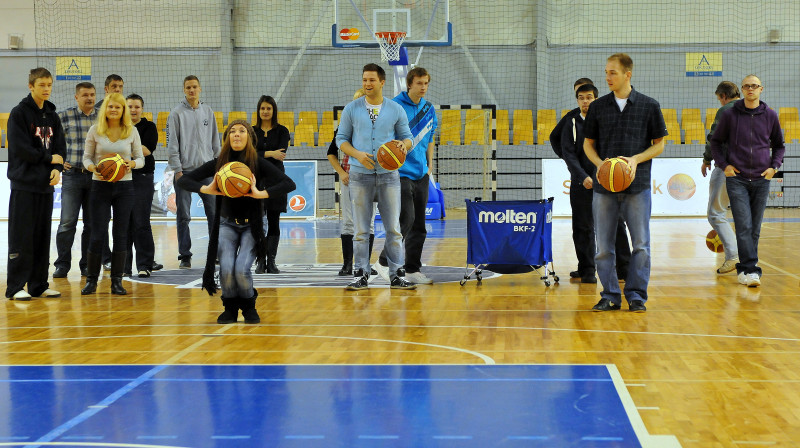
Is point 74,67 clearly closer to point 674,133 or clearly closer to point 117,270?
point 674,133

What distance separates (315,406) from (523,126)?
57.8ft

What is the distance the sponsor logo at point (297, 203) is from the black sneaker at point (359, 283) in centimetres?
1072

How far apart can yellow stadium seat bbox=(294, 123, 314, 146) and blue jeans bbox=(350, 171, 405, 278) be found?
44.0ft

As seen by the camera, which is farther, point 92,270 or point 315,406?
point 92,270

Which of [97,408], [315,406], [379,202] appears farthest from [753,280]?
[97,408]

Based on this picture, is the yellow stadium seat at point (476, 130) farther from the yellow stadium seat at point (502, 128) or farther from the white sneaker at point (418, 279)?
the white sneaker at point (418, 279)

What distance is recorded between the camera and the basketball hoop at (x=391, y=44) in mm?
→ 16328

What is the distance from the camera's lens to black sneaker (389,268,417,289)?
25.3 feet

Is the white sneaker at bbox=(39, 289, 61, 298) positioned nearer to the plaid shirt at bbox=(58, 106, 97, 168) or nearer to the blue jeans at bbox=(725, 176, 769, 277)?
the plaid shirt at bbox=(58, 106, 97, 168)

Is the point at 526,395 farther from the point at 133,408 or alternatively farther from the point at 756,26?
the point at 756,26

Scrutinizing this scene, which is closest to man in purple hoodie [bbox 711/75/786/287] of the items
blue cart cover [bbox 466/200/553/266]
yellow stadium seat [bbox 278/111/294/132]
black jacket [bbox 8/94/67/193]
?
blue cart cover [bbox 466/200/553/266]

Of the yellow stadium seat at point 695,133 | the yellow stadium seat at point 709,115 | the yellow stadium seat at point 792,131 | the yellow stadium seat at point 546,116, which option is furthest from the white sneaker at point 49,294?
the yellow stadium seat at point 792,131

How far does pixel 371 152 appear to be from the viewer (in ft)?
24.7

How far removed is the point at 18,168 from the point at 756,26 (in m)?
18.6
